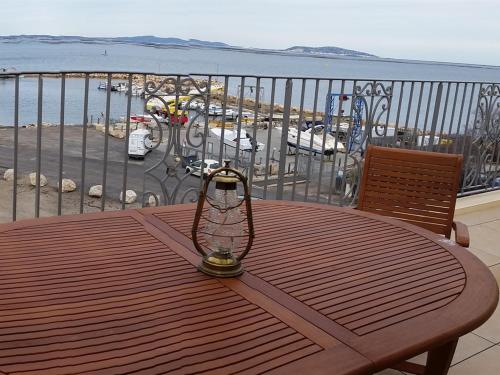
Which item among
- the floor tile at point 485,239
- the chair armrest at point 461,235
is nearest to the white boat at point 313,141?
the floor tile at point 485,239

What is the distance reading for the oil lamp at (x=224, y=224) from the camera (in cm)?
147

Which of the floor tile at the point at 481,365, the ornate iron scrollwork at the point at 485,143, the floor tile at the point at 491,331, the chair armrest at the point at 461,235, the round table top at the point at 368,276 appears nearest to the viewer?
the round table top at the point at 368,276

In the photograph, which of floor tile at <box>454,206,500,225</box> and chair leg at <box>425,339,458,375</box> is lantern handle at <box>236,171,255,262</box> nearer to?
chair leg at <box>425,339,458,375</box>

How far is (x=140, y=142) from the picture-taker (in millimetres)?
3328

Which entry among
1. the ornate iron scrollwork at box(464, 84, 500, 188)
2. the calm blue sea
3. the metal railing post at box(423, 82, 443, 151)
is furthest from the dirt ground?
the ornate iron scrollwork at box(464, 84, 500, 188)

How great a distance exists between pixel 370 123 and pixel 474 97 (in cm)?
152

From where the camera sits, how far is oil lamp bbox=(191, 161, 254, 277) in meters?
1.47

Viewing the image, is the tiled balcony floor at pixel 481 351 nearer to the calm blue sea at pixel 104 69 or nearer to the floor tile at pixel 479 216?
the floor tile at pixel 479 216

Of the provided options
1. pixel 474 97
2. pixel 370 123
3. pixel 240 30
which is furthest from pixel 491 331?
pixel 240 30

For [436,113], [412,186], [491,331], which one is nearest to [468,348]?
[491,331]

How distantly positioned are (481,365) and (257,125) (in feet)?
7.04

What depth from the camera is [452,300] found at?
1447mm

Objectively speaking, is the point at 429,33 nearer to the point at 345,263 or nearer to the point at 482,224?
the point at 482,224

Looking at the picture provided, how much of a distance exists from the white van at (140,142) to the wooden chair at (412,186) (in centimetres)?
138
